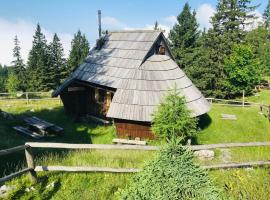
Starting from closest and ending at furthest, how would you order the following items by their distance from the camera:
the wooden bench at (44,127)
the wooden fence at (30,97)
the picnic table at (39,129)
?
1. the picnic table at (39,129)
2. the wooden bench at (44,127)
3. the wooden fence at (30,97)

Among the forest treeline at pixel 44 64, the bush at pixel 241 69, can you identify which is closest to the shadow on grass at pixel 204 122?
the bush at pixel 241 69

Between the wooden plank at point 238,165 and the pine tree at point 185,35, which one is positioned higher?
the pine tree at point 185,35

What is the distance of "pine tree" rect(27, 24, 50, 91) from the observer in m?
57.8

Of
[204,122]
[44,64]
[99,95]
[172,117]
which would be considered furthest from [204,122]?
[44,64]

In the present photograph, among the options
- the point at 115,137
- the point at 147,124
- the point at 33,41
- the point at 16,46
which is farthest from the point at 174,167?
the point at 16,46

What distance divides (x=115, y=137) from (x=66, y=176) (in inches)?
448

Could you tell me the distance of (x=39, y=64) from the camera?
57938 mm

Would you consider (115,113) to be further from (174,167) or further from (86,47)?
(86,47)

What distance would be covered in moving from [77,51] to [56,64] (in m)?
6.17

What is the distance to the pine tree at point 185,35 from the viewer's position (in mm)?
40438

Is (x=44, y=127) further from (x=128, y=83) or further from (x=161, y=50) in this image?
(x=161, y=50)

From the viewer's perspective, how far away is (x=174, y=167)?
17.1ft

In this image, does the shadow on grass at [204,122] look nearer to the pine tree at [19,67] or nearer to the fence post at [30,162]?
the fence post at [30,162]

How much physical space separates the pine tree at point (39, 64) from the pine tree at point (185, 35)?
93.5 feet
